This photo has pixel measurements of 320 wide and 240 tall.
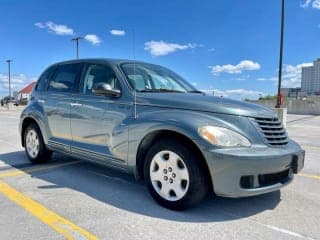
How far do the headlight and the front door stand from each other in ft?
3.74

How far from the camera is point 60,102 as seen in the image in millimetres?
5148

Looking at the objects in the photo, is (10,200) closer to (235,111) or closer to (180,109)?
(180,109)

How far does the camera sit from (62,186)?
14.6 ft

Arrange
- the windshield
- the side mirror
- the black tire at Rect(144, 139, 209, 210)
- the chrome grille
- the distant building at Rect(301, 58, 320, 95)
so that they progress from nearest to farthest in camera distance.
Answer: the black tire at Rect(144, 139, 209, 210), the chrome grille, the side mirror, the windshield, the distant building at Rect(301, 58, 320, 95)

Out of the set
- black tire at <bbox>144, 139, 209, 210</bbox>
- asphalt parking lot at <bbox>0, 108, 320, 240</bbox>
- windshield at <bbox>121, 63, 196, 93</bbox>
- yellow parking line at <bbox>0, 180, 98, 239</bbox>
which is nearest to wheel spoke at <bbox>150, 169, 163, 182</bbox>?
black tire at <bbox>144, 139, 209, 210</bbox>

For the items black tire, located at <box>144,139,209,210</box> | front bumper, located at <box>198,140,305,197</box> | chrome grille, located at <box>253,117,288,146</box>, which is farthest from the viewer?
chrome grille, located at <box>253,117,288,146</box>

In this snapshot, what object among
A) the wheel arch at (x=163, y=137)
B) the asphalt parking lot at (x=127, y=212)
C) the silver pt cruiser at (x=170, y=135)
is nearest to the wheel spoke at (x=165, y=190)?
the silver pt cruiser at (x=170, y=135)

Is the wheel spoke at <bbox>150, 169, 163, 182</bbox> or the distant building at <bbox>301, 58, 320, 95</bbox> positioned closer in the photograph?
the wheel spoke at <bbox>150, 169, 163, 182</bbox>

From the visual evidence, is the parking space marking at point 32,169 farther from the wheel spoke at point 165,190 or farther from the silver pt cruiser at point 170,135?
the wheel spoke at point 165,190

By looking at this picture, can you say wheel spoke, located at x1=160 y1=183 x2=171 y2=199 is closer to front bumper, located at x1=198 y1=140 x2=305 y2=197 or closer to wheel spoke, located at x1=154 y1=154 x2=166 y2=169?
wheel spoke, located at x1=154 y1=154 x2=166 y2=169

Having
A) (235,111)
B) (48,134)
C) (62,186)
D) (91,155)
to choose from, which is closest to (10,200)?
(62,186)

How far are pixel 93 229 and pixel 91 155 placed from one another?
5.34ft

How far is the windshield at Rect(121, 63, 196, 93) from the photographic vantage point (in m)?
4.31

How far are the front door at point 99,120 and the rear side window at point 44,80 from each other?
3.74 ft
